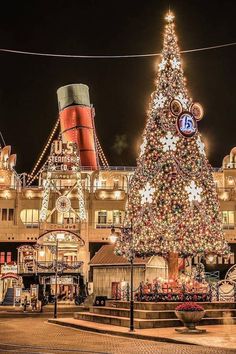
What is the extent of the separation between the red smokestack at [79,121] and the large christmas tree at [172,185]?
3461 cm

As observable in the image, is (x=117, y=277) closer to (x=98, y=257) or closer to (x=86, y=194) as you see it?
(x=98, y=257)

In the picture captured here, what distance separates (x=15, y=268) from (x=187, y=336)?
28062 millimetres

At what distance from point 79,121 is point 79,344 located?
4791 cm

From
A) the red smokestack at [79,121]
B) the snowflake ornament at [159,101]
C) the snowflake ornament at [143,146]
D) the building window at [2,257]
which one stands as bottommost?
the building window at [2,257]

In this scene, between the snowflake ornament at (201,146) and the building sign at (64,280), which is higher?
the snowflake ornament at (201,146)

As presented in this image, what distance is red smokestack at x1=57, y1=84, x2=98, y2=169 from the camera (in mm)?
63375

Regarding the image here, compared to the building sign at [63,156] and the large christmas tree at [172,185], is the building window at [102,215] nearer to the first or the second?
the building sign at [63,156]

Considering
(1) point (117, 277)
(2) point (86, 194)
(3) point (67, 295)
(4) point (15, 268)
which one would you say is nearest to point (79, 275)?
(3) point (67, 295)

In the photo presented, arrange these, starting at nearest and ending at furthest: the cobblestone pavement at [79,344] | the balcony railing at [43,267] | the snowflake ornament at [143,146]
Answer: the cobblestone pavement at [79,344] < the snowflake ornament at [143,146] < the balcony railing at [43,267]

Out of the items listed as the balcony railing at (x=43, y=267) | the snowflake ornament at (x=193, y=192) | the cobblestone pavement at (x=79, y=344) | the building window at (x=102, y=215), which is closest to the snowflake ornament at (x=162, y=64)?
the snowflake ornament at (x=193, y=192)

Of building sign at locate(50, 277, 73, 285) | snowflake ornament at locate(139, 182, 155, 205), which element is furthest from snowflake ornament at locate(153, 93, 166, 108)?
building sign at locate(50, 277, 73, 285)

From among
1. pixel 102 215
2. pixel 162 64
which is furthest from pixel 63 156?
pixel 162 64

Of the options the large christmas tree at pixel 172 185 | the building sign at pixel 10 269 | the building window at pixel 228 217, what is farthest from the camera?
the building window at pixel 228 217

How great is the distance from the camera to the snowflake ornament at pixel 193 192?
87.1ft
